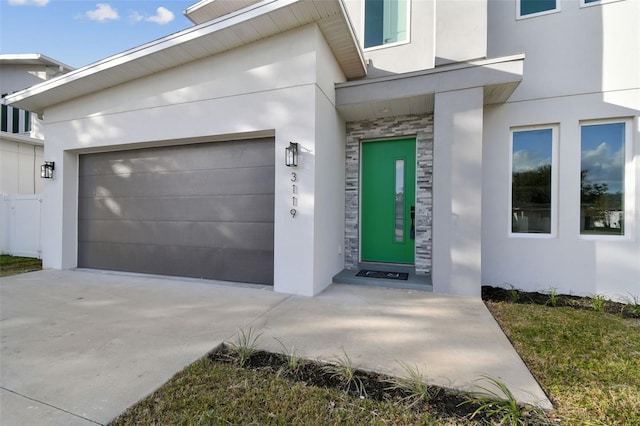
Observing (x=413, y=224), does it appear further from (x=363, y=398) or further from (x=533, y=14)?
(x=533, y=14)

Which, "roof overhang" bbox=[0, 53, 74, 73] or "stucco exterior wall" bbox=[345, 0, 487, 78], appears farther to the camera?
"roof overhang" bbox=[0, 53, 74, 73]

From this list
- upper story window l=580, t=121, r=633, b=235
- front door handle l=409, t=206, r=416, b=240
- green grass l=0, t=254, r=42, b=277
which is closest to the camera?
upper story window l=580, t=121, r=633, b=235

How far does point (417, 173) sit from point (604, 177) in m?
2.84

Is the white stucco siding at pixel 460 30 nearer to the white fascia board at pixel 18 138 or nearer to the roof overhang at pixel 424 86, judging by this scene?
the roof overhang at pixel 424 86

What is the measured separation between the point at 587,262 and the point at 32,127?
56.6ft

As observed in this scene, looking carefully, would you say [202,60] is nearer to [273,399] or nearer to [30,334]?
[30,334]

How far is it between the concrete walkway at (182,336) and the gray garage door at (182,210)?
2.20 ft

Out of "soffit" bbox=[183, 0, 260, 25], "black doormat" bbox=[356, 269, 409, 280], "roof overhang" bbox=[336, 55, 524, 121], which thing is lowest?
"black doormat" bbox=[356, 269, 409, 280]

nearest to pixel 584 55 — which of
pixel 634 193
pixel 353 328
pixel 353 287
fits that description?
pixel 634 193

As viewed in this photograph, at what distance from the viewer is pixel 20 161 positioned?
376 inches

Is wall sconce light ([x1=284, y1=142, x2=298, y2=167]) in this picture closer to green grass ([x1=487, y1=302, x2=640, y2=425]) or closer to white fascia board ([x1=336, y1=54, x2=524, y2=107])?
white fascia board ([x1=336, y1=54, x2=524, y2=107])

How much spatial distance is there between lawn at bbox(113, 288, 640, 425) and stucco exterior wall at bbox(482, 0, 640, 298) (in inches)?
86.2

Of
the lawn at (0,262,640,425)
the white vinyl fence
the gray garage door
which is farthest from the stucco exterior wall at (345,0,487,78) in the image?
the white vinyl fence

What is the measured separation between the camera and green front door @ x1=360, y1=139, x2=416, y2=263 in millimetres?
5512
